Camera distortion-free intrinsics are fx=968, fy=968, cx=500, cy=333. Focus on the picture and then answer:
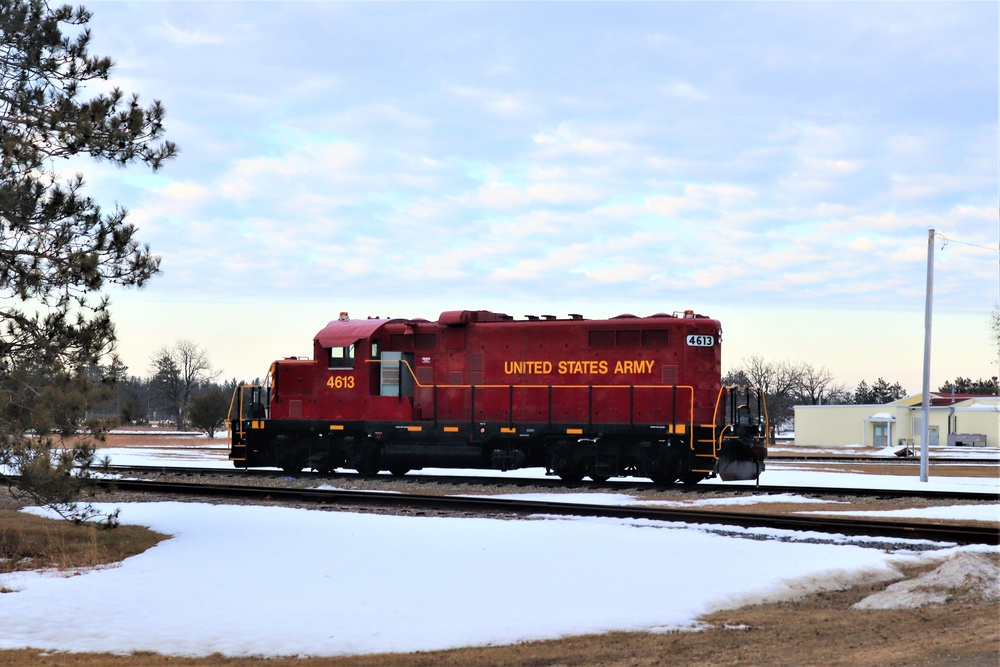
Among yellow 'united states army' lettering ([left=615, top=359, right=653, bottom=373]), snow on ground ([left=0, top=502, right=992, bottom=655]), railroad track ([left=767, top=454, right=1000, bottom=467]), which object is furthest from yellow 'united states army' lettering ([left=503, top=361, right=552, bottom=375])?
railroad track ([left=767, top=454, right=1000, bottom=467])

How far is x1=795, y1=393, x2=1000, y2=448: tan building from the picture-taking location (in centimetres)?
7350

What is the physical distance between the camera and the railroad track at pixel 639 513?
48.9 feet

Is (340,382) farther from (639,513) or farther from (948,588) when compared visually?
(948,588)

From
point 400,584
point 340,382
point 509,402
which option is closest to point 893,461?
point 509,402

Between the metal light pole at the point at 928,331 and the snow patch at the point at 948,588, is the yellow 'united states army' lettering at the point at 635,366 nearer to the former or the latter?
the metal light pole at the point at 928,331

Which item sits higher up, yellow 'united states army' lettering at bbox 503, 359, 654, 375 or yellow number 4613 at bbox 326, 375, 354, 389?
yellow 'united states army' lettering at bbox 503, 359, 654, 375

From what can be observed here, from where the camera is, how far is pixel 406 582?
11625 mm

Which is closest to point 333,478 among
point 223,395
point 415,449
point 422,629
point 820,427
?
point 415,449

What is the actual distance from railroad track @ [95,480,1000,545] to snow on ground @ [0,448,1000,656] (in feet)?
A: 2.56

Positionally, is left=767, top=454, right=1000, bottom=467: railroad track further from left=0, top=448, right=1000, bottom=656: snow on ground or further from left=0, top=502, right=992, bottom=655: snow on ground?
left=0, top=502, right=992, bottom=655: snow on ground

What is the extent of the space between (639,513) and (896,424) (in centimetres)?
6372

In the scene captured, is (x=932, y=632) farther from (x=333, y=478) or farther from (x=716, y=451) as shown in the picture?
(x=333, y=478)

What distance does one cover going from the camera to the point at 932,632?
31.2 feet

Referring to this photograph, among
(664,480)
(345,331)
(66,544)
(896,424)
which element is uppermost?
(345,331)
